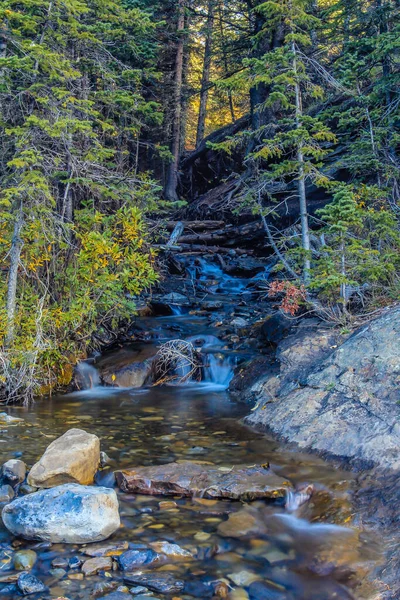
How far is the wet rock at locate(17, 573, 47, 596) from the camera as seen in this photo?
10.7 feet

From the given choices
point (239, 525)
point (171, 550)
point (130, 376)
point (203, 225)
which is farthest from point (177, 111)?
point (171, 550)

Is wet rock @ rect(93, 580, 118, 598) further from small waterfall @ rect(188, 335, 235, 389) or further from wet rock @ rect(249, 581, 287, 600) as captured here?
small waterfall @ rect(188, 335, 235, 389)

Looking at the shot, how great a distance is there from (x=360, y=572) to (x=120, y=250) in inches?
270

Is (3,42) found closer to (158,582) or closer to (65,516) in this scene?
(65,516)

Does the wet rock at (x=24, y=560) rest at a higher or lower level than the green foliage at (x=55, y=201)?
lower

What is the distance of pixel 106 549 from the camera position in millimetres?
3734

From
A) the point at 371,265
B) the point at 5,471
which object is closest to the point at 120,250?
the point at 371,265

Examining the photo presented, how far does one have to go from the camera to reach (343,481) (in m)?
4.68

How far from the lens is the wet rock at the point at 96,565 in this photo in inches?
136

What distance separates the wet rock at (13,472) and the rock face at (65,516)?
2.65 feet

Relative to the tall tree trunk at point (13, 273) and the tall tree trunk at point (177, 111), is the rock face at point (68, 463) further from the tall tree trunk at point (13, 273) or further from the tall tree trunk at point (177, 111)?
the tall tree trunk at point (177, 111)

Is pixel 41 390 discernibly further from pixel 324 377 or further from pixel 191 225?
pixel 191 225

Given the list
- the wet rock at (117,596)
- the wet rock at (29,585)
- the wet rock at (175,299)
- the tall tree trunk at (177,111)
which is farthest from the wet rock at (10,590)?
the tall tree trunk at (177,111)

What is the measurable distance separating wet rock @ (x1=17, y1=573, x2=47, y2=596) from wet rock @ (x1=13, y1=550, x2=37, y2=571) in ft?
0.51
